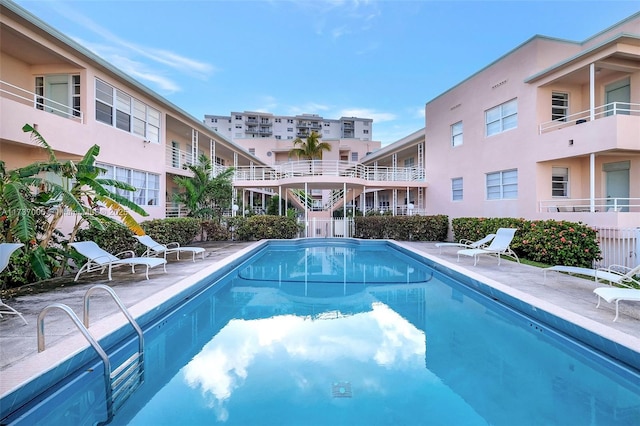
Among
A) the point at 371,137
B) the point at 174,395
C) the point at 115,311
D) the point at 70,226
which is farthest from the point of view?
the point at 371,137

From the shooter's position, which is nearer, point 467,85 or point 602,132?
point 602,132

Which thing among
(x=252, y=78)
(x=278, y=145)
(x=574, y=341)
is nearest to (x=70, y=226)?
(x=574, y=341)

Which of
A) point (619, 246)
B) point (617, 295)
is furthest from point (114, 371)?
point (619, 246)

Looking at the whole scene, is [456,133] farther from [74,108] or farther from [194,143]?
[74,108]

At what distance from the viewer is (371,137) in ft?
268

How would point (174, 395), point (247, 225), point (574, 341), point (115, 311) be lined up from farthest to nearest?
point (247, 225)
point (115, 311)
point (574, 341)
point (174, 395)

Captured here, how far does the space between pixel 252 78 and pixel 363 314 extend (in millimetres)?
34810

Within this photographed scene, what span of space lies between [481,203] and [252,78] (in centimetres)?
2916

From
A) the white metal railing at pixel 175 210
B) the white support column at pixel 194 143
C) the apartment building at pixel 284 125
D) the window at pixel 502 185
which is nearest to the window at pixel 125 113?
the white support column at pixel 194 143

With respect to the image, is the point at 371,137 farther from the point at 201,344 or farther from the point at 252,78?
the point at 201,344

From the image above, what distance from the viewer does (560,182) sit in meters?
13.9

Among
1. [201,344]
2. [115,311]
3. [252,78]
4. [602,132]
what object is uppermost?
[252,78]

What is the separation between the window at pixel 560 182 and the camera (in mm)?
13828

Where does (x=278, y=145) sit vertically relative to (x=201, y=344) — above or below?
→ above
